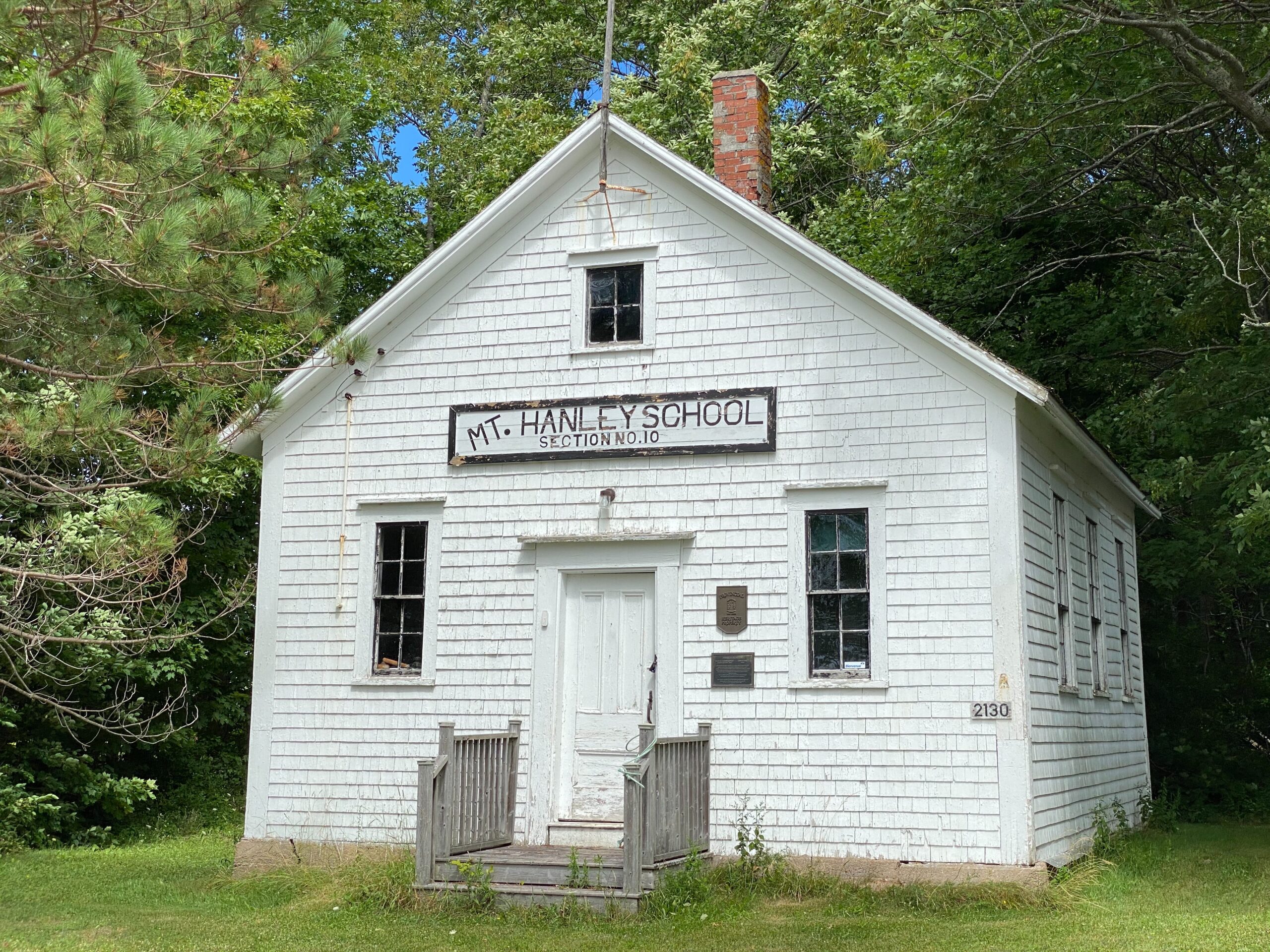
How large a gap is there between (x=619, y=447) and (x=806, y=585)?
206 centimetres

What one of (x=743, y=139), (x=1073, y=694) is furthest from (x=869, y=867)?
(x=743, y=139)

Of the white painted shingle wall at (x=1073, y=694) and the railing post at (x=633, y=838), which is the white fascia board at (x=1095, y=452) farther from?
the railing post at (x=633, y=838)

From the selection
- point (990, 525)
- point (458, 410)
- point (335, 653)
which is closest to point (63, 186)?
point (458, 410)

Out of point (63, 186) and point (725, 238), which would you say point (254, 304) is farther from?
point (725, 238)

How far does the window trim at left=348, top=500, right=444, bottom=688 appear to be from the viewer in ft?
40.4

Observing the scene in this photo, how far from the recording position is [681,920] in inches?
381

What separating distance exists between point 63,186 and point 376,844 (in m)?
6.10

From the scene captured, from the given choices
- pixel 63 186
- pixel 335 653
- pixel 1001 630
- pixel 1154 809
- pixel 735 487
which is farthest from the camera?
pixel 1154 809

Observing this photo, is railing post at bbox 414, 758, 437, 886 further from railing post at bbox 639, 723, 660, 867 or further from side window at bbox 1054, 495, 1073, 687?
side window at bbox 1054, 495, 1073, 687

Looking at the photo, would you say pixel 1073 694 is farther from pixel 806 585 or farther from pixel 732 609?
pixel 732 609

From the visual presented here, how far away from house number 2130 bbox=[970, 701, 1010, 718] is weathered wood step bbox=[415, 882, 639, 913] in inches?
119

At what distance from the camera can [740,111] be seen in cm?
1320

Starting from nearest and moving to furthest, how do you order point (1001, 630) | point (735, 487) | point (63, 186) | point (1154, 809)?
point (63, 186), point (1001, 630), point (735, 487), point (1154, 809)

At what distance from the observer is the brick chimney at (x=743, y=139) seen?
1309cm
